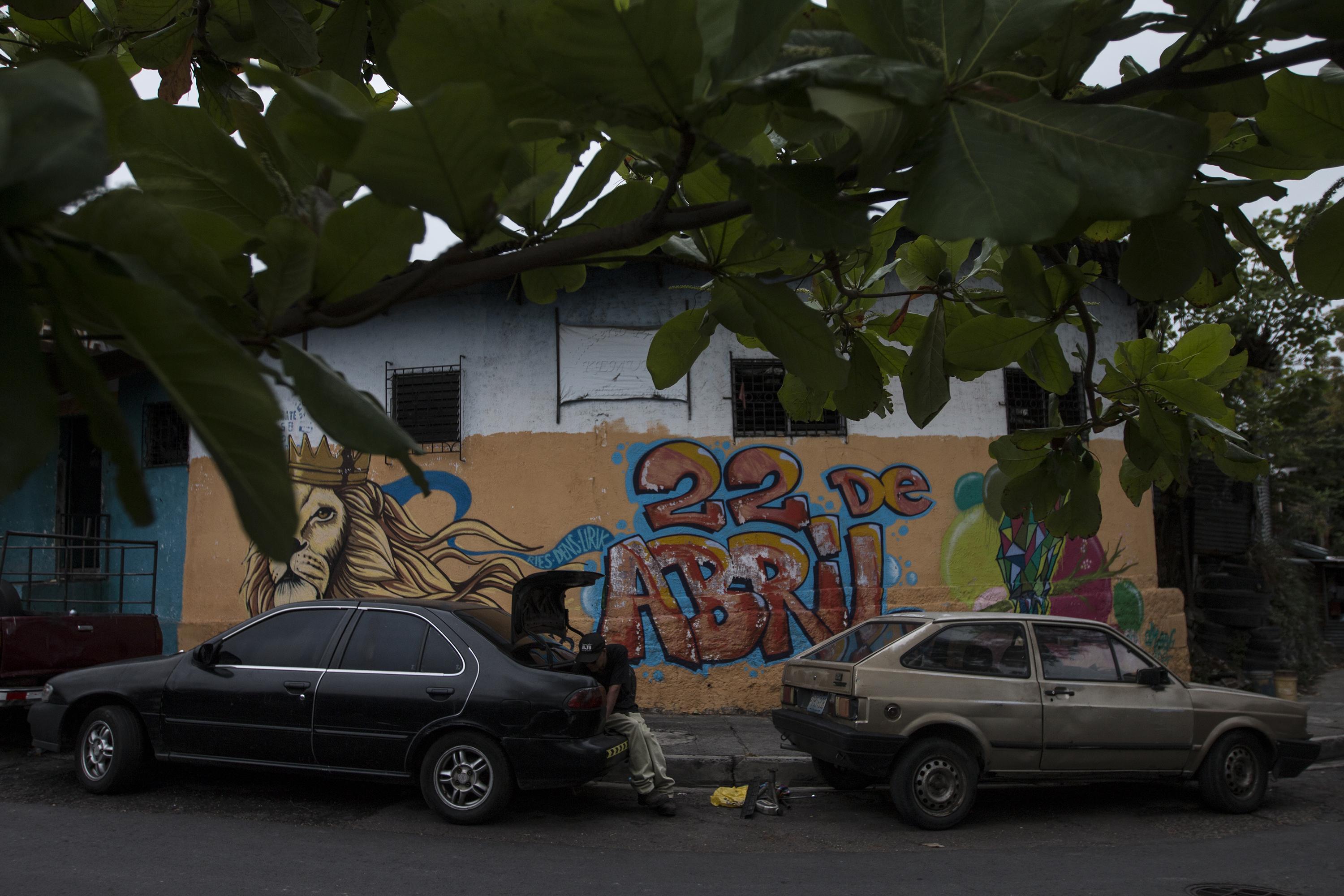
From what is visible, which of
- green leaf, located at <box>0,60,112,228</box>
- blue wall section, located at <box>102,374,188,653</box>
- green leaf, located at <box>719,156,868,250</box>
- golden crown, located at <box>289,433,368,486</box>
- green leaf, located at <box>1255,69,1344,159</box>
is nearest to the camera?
green leaf, located at <box>0,60,112,228</box>

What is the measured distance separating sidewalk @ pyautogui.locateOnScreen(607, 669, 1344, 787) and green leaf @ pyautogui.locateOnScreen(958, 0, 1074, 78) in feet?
22.6

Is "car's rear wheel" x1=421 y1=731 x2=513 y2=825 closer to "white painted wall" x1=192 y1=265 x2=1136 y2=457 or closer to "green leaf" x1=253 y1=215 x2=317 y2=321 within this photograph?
"white painted wall" x1=192 y1=265 x2=1136 y2=457

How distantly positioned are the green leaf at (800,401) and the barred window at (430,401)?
315 inches

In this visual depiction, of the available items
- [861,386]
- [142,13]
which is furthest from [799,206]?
[142,13]

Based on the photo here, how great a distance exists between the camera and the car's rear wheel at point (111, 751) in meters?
6.63

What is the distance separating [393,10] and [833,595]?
832 cm

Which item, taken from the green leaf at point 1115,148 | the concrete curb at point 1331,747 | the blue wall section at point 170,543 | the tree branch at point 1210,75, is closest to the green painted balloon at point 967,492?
the concrete curb at point 1331,747

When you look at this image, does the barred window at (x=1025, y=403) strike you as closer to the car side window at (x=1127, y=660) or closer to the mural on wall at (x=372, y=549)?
the car side window at (x=1127, y=660)

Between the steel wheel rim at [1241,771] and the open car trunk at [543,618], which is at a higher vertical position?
the open car trunk at [543,618]

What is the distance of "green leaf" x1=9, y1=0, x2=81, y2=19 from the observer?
154 centimetres

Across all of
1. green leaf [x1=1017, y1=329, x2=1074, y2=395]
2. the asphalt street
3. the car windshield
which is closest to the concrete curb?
the asphalt street

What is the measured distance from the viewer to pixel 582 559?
951 cm

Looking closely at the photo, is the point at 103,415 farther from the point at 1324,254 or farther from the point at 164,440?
the point at 164,440

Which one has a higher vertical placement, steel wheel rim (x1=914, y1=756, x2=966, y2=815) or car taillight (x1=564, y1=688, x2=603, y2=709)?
car taillight (x1=564, y1=688, x2=603, y2=709)
